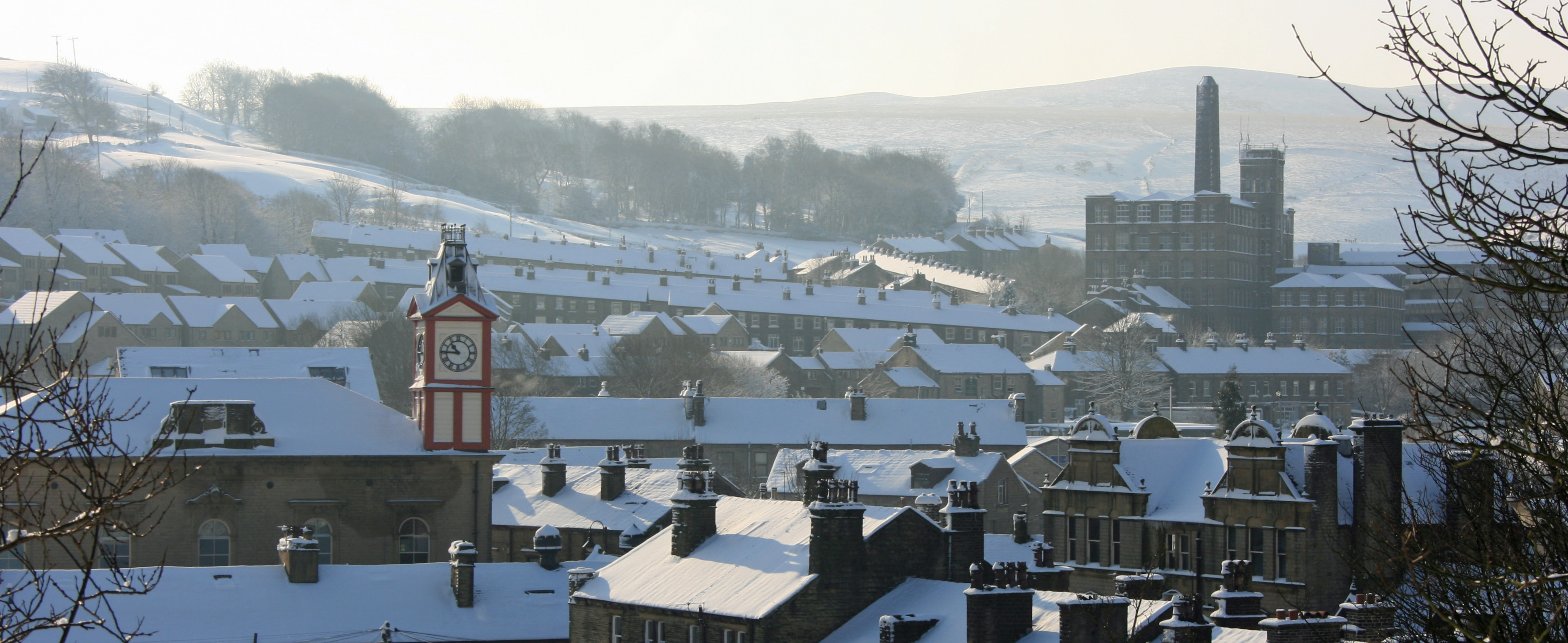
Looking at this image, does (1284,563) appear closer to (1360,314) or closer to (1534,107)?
(1534,107)

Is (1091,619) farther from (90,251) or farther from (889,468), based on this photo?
(90,251)

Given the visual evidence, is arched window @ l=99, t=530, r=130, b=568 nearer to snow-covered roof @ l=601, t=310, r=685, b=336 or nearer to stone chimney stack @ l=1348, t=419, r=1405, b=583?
stone chimney stack @ l=1348, t=419, r=1405, b=583

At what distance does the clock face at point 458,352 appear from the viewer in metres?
47.6

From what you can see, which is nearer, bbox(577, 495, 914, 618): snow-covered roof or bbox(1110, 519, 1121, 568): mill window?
bbox(577, 495, 914, 618): snow-covered roof

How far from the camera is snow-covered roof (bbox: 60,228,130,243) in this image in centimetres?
14600

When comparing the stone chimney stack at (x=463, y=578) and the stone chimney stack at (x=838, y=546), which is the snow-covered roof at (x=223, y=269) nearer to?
the stone chimney stack at (x=463, y=578)

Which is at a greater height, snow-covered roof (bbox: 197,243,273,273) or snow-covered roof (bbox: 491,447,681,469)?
snow-covered roof (bbox: 197,243,273,273)

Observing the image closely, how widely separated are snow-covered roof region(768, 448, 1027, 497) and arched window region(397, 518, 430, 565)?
74.2 ft

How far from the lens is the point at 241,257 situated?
152 m

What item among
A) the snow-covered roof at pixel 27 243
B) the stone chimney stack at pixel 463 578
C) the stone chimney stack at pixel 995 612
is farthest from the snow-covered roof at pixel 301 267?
the stone chimney stack at pixel 995 612

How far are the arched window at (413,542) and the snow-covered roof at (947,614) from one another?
18.3 metres

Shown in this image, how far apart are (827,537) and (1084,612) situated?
277 inches

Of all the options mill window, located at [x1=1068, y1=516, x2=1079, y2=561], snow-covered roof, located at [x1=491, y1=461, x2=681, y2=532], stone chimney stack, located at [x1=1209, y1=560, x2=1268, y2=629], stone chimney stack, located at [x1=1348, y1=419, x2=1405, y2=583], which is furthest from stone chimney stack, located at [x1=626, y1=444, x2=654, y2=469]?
stone chimney stack, located at [x1=1209, y1=560, x2=1268, y2=629]

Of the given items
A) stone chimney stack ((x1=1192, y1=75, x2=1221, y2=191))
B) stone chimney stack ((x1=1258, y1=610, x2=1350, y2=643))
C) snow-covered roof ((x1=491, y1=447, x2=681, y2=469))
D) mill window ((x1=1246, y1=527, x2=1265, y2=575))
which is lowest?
snow-covered roof ((x1=491, y1=447, x2=681, y2=469))
